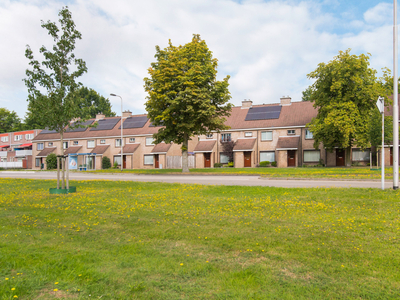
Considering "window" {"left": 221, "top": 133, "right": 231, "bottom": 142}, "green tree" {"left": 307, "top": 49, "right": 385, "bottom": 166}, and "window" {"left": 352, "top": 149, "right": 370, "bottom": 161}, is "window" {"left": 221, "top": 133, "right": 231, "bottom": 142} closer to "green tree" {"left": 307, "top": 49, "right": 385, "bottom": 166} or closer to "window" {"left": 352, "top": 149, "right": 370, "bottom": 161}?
"green tree" {"left": 307, "top": 49, "right": 385, "bottom": 166}

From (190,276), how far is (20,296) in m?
2.16

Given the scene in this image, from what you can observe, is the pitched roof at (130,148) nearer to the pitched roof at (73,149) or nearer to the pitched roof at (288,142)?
the pitched roof at (73,149)

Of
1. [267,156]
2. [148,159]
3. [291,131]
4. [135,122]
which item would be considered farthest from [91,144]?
[291,131]

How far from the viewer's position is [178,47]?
106 ft

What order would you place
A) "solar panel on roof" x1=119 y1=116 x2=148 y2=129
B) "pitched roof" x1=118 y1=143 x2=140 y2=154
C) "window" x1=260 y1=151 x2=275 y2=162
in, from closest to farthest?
1. "window" x1=260 y1=151 x2=275 y2=162
2. "pitched roof" x1=118 y1=143 x2=140 y2=154
3. "solar panel on roof" x1=119 y1=116 x2=148 y2=129

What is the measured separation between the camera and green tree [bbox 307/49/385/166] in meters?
34.2

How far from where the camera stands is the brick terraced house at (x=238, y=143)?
146ft

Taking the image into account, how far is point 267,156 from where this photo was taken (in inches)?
1825

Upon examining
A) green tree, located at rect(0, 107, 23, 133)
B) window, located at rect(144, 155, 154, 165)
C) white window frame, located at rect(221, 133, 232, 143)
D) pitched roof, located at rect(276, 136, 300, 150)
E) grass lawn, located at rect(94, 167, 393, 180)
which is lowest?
grass lawn, located at rect(94, 167, 393, 180)

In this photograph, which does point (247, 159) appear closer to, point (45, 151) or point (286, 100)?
point (286, 100)

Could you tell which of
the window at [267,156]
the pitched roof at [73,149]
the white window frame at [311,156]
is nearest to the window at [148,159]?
the pitched roof at [73,149]

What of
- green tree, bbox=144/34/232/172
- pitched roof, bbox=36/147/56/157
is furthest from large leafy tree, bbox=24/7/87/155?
pitched roof, bbox=36/147/56/157

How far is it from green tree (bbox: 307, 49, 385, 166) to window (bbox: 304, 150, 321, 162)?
6003mm

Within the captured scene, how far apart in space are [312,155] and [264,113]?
10.5m
